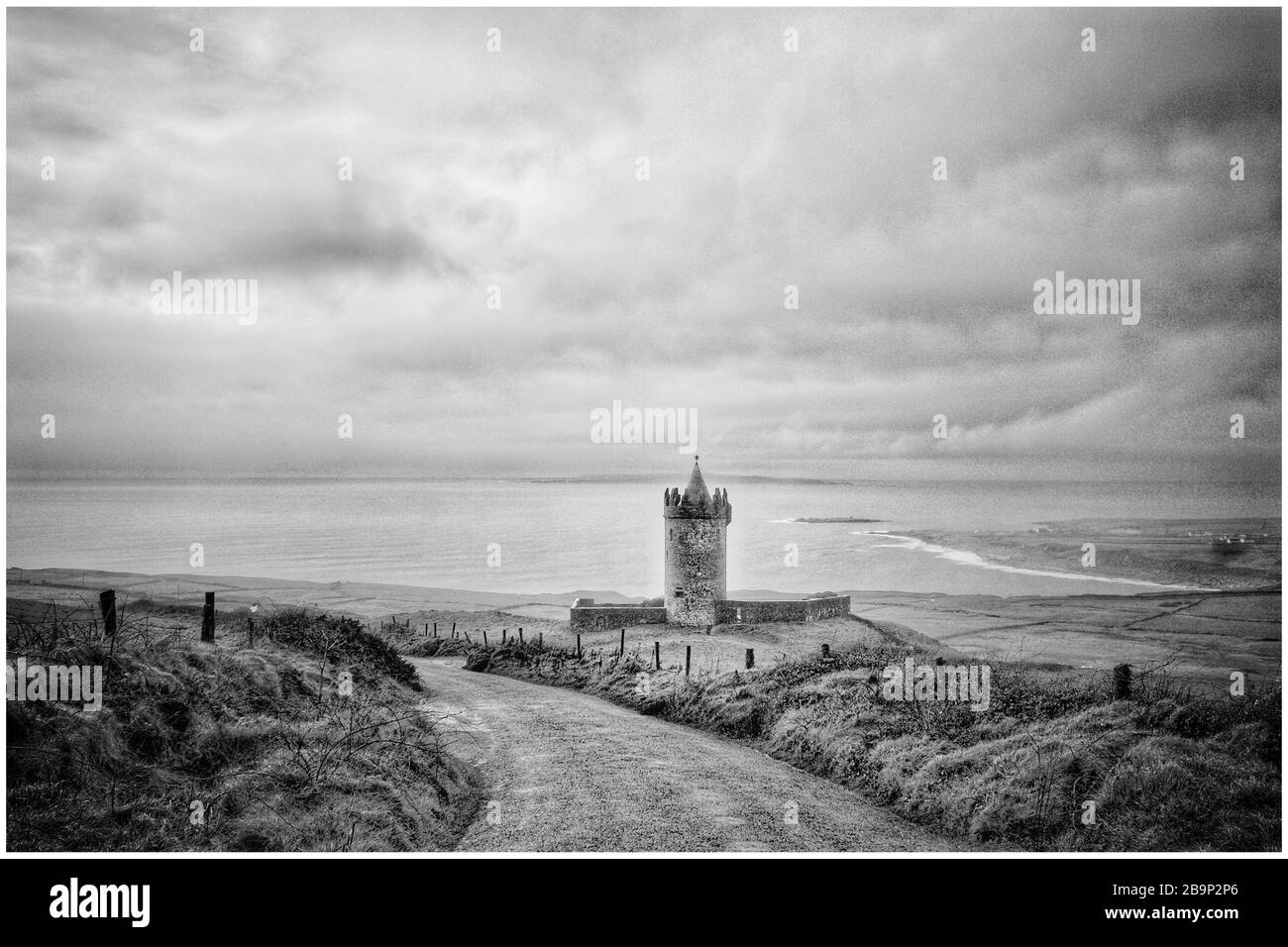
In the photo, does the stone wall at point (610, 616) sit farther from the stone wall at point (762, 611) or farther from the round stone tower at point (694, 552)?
the stone wall at point (762, 611)

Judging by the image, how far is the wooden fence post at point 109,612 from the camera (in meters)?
9.87

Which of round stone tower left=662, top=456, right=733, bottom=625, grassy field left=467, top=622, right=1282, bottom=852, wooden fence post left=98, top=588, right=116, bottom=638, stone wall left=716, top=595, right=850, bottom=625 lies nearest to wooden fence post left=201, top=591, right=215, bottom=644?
wooden fence post left=98, top=588, right=116, bottom=638

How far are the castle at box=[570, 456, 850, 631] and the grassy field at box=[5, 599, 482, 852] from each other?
2345 cm

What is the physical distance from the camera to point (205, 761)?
898 cm

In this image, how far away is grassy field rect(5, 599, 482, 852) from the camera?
7746 millimetres

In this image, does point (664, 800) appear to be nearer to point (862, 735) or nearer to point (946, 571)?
point (862, 735)

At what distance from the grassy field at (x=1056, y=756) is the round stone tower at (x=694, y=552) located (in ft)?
65.8

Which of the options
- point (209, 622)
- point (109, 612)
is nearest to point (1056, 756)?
point (109, 612)

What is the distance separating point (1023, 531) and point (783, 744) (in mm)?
55480

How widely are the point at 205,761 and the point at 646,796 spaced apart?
6170 millimetres

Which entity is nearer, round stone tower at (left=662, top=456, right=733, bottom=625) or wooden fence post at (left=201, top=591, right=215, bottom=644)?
wooden fence post at (left=201, top=591, right=215, bottom=644)

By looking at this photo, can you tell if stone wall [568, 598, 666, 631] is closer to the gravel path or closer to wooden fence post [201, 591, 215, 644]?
the gravel path

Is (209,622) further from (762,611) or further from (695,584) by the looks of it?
(762,611)
